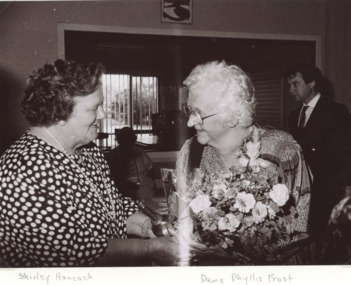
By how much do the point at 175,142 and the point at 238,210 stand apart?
1.39 ft

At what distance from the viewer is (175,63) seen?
1182 mm

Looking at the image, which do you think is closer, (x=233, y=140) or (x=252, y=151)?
(x=252, y=151)

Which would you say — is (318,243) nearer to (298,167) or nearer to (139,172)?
(298,167)

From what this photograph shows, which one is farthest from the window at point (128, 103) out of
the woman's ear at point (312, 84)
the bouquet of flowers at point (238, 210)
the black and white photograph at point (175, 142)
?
the woman's ear at point (312, 84)

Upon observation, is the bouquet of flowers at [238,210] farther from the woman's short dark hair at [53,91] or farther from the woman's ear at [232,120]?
the woman's short dark hair at [53,91]

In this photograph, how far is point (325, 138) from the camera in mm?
1146

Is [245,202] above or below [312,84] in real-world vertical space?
below

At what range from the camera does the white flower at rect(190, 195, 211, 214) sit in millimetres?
715

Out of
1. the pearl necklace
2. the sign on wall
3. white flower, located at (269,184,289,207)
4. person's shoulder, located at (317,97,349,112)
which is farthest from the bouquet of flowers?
the sign on wall
